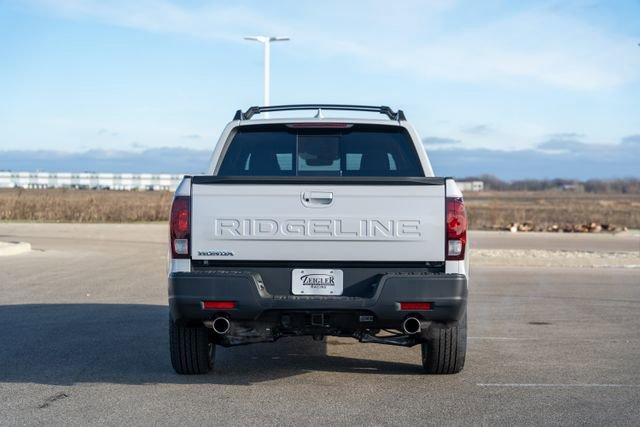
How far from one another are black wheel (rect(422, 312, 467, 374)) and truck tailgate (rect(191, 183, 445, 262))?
3.29ft

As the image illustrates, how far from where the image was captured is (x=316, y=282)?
727cm

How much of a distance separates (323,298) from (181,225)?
1.23 meters

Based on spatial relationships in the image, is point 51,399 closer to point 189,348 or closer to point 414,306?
point 189,348

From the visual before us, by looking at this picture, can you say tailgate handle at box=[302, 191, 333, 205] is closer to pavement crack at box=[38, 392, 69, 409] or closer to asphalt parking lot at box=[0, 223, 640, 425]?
asphalt parking lot at box=[0, 223, 640, 425]

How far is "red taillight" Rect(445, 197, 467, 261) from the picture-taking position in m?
7.19

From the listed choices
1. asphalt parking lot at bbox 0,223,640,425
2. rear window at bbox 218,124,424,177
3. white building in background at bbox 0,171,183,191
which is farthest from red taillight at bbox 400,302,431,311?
white building in background at bbox 0,171,183,191

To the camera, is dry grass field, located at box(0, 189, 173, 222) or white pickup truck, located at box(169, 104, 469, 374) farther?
dry grass field, located at box(0, 189, 173, 222)

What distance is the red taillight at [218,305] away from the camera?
7195 millimetres

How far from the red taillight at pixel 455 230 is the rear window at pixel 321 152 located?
48.0 inches

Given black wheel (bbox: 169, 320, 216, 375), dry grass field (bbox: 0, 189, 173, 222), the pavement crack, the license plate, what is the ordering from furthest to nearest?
1. dry grass field (bbox: 0, 189, 173, 222)
2. black wheel (bbox: 169, 320, 216, 375)
3. the license plate
4. the pavement crack

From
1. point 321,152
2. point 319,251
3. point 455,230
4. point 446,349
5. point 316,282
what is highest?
point 321,152

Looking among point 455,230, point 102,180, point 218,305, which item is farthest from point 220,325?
point 102,180

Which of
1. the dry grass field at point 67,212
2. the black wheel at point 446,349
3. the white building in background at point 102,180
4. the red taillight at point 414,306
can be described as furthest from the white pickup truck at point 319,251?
the white building in background at point 102,180

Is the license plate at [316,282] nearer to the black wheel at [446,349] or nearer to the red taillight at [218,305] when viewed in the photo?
the red taillight at [218,305]
